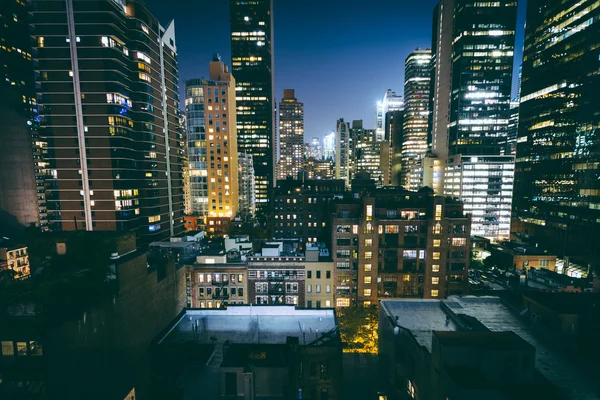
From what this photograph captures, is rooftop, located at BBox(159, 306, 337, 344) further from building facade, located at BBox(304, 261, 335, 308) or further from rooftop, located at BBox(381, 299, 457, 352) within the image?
building facade, located at BBox(304, 261, 335, 308)

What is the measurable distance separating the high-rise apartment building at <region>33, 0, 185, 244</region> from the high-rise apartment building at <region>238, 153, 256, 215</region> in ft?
195

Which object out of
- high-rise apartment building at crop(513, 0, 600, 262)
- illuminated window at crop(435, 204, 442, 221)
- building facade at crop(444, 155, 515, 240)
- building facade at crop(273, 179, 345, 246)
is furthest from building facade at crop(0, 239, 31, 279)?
building facade at crop(444, 155, 515, 240)

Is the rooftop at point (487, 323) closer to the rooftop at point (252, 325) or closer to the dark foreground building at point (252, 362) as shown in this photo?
the dark foreground building at point (252, 362)

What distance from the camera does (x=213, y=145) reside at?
120 m

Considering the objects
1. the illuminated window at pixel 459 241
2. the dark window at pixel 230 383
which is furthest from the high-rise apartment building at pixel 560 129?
the dark window at pixel 230 383

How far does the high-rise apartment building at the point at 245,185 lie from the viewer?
468ft

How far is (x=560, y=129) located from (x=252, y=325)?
136 meters

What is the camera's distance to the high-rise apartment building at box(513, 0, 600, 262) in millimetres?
88000

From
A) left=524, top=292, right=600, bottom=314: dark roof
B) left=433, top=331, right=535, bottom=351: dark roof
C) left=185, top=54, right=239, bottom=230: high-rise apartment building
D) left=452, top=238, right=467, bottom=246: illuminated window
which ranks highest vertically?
left=185, top=54, right=239, bottom=230: high-rise apartment building

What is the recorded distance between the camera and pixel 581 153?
303 feet

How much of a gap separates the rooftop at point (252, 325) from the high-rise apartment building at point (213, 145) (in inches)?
3378

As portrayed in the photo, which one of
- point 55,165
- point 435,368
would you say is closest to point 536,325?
point 435,368

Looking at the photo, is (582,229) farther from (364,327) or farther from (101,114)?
(101,114)

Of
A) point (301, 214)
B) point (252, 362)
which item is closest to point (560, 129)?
point (301, 214)
